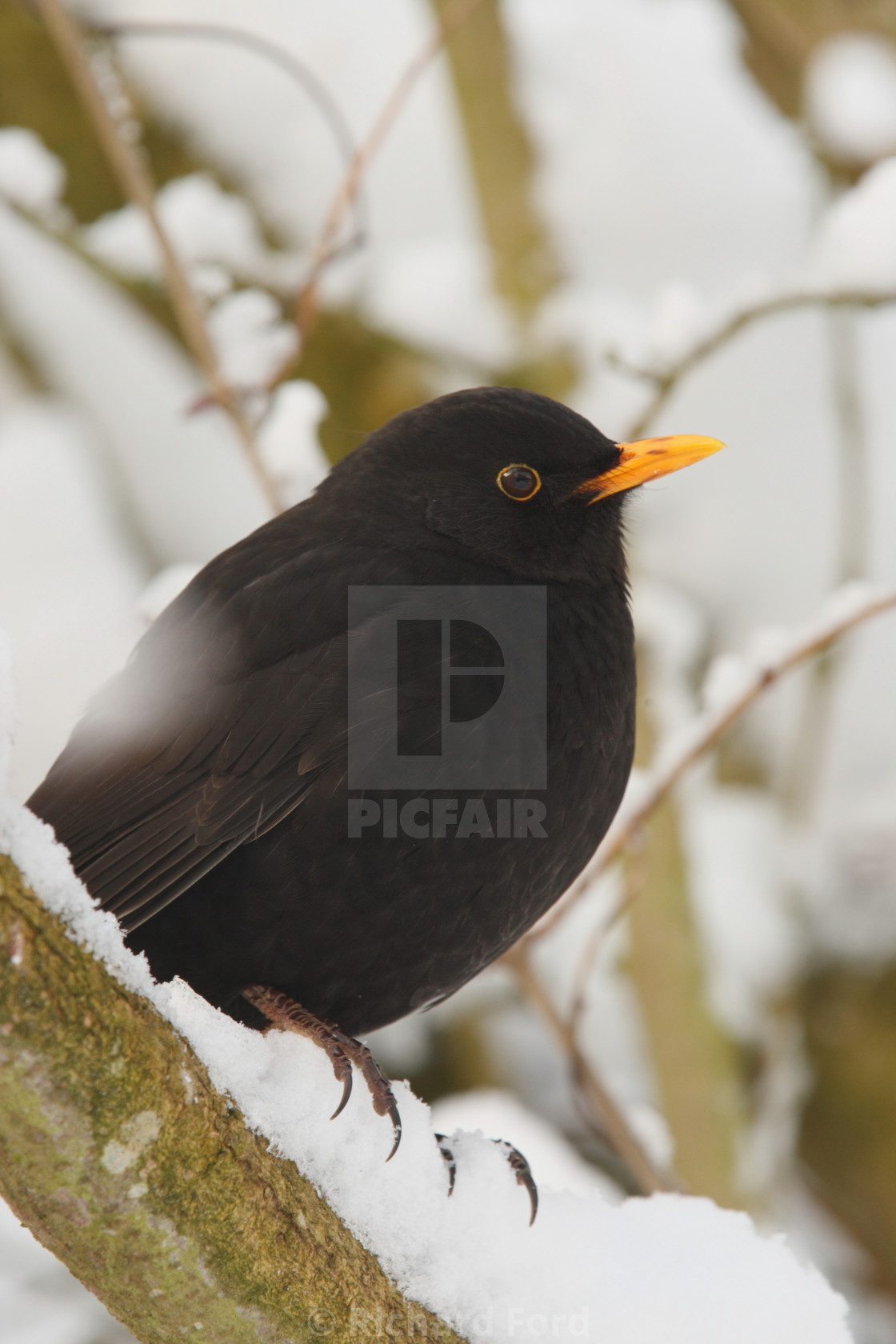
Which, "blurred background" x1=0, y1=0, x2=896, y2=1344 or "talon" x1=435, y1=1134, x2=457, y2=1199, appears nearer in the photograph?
"talon" x1=435, y1=1134, x2=457, y2=1199

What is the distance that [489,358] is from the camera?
491 cm

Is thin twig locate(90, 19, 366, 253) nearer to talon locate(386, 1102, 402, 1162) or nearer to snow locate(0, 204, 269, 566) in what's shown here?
snow locate(0, 204, 269, 566)

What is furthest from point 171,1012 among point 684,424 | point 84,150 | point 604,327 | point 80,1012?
point 84,150

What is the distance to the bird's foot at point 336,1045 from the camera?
2041 mm

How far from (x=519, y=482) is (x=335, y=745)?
A: 0.74 metres

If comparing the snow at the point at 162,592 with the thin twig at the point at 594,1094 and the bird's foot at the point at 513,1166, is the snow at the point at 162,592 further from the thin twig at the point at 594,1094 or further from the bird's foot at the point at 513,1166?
the bird's foot at the point at 513,1166

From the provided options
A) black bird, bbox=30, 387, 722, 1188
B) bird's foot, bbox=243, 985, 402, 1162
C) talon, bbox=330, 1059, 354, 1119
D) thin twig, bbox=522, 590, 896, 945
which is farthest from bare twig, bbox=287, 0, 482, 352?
talon, bbox=330, 1059, 354, 1119

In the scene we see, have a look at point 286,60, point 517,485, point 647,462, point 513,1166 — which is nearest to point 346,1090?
point 513,1166

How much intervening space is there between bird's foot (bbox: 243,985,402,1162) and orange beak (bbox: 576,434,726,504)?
1164 millimetres

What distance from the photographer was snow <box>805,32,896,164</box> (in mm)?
4555

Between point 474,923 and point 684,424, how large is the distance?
332 cm

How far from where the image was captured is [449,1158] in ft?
7.00

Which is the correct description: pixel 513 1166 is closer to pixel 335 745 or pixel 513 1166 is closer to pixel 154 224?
pixel 335 745

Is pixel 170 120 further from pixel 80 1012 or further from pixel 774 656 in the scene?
pixel 80 1012
